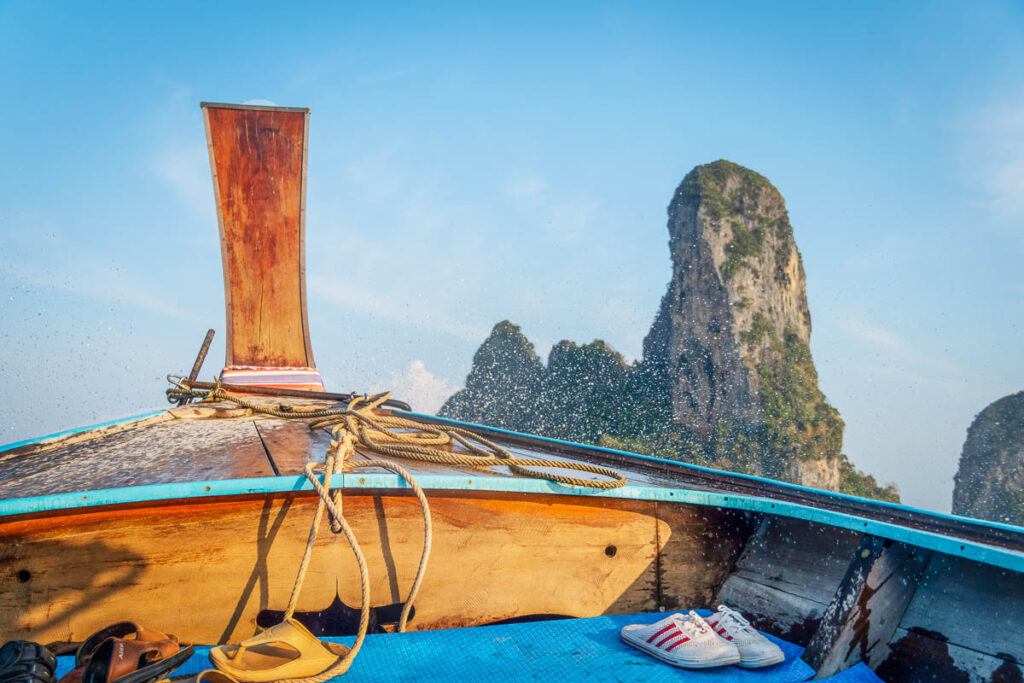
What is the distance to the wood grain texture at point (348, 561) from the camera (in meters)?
1.62

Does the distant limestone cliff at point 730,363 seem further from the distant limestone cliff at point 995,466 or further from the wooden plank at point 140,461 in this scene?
the wooden plank at point 140,461

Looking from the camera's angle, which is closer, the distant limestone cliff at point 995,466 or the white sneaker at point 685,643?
the white sneaker at point 685,643

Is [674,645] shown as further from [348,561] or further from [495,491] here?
[348,561]

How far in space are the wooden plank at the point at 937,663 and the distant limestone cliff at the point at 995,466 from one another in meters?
38.6

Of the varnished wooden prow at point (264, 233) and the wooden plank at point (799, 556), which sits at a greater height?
the varnished wooden prow at point (264, 233)

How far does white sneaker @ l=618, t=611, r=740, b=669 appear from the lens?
65.0 inches

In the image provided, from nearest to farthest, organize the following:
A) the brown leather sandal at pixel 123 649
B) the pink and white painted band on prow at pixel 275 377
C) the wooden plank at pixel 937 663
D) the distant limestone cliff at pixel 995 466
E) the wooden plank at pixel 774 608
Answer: the brown leather sandal at pixel 123 649, the wooden plank at pixel 937 663, the wooden plank at pixel 774 608, the pink and white painted band on prow at pixel 275 377, the distant limestone cliff at pixel 995 466

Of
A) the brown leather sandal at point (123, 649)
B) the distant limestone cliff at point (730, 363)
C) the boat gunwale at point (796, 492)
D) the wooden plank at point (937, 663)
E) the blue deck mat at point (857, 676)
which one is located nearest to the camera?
the brown leather sandal at point (123, 649)

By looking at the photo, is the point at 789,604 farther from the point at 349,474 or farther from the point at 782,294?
the point at 782,294

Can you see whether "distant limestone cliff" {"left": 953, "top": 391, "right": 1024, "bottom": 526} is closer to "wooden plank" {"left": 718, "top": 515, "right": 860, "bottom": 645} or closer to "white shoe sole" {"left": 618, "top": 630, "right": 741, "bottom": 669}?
"wooden plank" {"left": 718, "top": 515, "right": 860, "bottom": 645}

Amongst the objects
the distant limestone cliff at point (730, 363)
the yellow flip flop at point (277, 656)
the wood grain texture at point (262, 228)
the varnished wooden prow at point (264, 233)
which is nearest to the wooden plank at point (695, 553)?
the yellow flip flop at point (277, 656)

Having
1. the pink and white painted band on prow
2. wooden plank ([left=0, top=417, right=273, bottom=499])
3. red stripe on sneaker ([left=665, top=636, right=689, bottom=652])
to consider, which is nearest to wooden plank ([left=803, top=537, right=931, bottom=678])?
red stripe on sneaker ([left=665, top=636, right=689, bottom=652])

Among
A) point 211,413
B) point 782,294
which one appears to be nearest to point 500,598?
point 211,413

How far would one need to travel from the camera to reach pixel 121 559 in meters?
1.65
